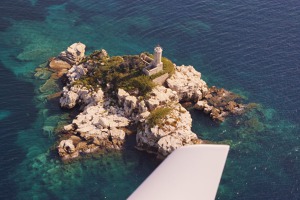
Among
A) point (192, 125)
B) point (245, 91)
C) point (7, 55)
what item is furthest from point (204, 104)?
point (7, 55)

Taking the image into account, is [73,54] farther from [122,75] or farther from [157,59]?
[157,59]

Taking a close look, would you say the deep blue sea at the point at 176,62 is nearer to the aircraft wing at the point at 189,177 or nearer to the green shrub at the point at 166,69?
the green shrub at the point at 166,69

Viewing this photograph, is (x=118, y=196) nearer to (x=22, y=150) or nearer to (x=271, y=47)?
(x=22, y=150)

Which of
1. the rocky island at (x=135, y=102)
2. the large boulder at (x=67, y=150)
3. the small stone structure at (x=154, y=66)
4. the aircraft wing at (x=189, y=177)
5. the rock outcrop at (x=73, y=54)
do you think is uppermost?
the aircraft wing at (x=189, y=177)

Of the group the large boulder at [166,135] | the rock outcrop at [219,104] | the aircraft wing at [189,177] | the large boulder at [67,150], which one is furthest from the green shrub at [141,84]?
the aircraft wing at [189,177]

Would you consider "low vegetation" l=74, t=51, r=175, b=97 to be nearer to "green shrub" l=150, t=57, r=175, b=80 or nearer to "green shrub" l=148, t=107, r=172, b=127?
"green shrub" l=150, t=57, r=175, b=80

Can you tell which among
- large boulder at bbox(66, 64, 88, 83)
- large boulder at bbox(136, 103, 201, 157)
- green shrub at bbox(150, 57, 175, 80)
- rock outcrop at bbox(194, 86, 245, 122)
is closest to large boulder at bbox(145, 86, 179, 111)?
green shrub at bbox(150, 57, 175, 80)
